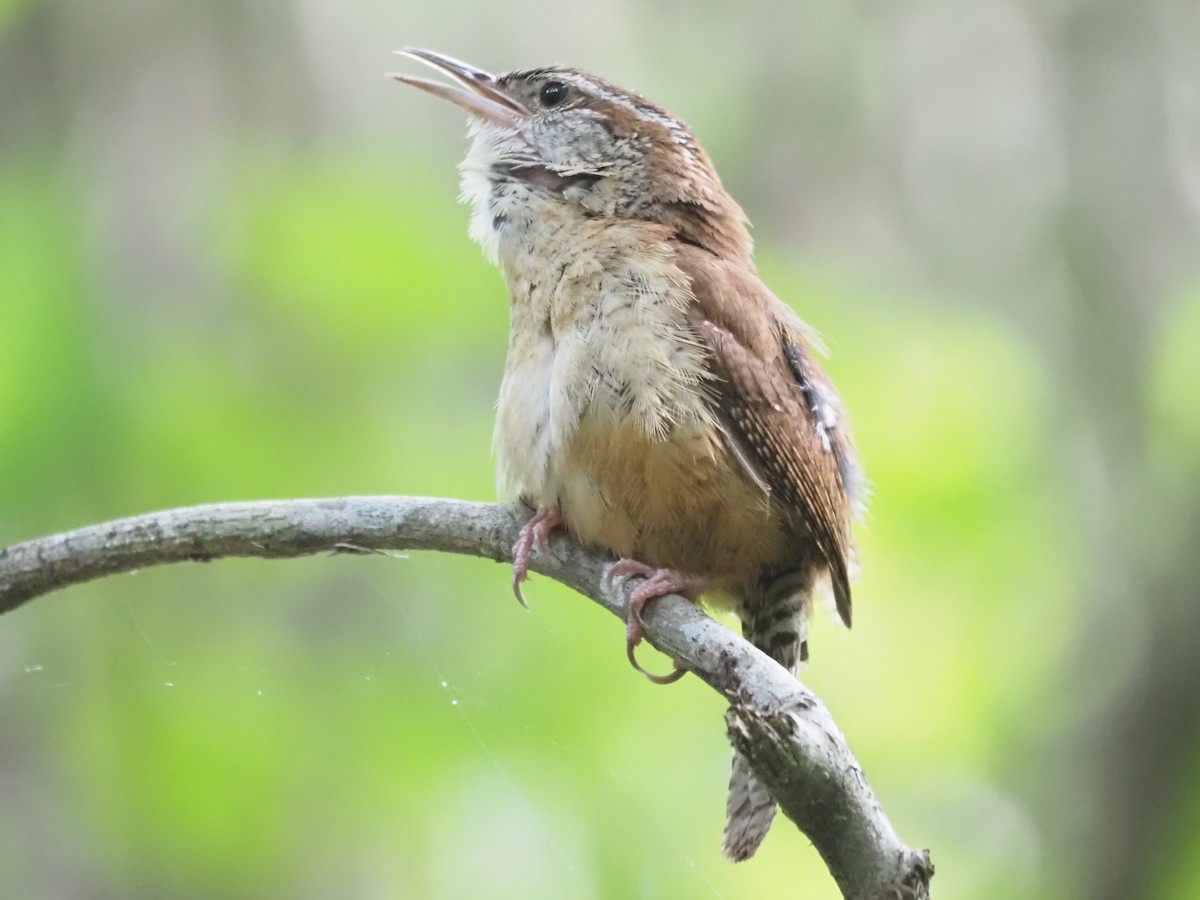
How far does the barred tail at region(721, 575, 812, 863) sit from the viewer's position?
255 centimetres

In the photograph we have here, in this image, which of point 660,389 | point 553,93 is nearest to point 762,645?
point 660,389

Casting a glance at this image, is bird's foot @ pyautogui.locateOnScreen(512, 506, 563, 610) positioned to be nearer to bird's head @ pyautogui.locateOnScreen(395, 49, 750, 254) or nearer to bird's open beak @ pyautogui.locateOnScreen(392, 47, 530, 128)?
bird's head @ pyautogui.locateOnScreen(395, 49, 750, 254)

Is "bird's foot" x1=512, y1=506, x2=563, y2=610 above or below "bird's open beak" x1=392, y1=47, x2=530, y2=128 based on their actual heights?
below

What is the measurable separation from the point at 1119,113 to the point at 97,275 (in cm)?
338

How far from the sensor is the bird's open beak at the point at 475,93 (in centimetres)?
292

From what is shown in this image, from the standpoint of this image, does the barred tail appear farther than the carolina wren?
Yes

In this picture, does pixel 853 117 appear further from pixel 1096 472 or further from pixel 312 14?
pixel 312 14

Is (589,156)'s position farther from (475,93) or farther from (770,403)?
(770,403)

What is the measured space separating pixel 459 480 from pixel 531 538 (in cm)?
107

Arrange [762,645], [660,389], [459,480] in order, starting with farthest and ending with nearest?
[459,480]
[762,645]
[660,389]

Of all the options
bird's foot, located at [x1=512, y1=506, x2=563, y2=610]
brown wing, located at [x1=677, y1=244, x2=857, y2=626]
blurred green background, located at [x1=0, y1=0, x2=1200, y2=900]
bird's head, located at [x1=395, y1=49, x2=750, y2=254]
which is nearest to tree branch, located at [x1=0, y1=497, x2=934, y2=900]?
bird's foot, located at [x1=512, y1=506, x2=563, y2=610]

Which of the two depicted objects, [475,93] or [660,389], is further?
[475,93]

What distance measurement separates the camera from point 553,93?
2955mm

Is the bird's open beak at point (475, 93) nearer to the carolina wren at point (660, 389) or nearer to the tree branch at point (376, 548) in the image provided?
the carolina wren at point (660, 389)
